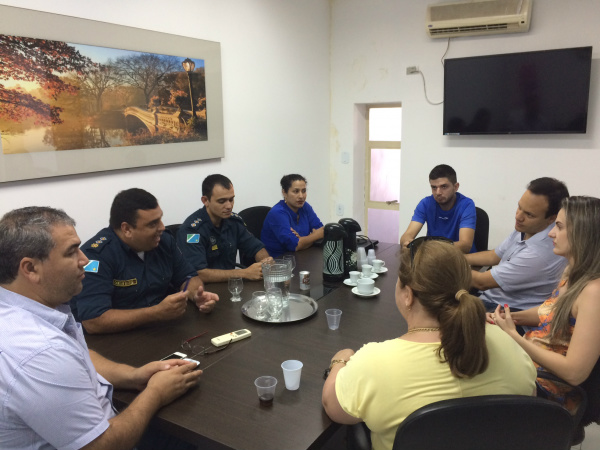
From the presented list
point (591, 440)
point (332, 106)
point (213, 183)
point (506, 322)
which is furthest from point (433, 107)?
point (506, 322)

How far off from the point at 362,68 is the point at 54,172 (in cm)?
331

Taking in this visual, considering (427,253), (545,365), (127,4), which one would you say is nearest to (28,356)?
(427,253)

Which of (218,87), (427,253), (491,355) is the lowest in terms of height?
(491,355)

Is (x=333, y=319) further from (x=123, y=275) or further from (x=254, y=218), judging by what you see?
(x=254, y=218)

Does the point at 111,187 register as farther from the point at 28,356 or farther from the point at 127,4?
the point at 28,356

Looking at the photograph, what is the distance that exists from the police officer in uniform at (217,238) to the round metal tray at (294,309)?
0.36 meters

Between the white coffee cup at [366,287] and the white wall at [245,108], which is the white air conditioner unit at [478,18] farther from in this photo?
the white coffee cup at [366,287]

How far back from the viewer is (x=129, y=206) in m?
2.03

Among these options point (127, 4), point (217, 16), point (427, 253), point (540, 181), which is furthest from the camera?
point (217, 16)

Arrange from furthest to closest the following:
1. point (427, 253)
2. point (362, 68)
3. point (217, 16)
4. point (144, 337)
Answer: point (362, 68) < point (217, 16) < point (144, 337) < point (427, 253)

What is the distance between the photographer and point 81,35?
273 cm

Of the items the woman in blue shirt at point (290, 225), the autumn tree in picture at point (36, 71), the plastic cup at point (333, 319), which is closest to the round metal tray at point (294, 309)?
the plastic cup at point (333, 319)

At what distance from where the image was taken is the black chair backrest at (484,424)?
101cm

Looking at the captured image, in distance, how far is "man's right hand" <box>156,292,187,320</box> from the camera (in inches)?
73.8
